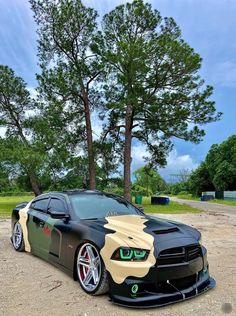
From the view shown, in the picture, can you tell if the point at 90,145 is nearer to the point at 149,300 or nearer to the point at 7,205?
the point at 7,205

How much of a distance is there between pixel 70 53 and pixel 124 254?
24403 millimetres

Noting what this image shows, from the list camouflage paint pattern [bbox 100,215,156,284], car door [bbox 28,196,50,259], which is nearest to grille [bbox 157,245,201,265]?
camouflage paint pattern [bbox 100,215,156,284]

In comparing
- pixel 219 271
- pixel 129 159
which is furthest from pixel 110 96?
pixel 219 271

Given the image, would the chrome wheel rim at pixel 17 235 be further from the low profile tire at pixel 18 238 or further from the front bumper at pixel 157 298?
the front bumper at pixel 157 298

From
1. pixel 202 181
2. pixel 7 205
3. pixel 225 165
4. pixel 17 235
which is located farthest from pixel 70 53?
pixel 202 181

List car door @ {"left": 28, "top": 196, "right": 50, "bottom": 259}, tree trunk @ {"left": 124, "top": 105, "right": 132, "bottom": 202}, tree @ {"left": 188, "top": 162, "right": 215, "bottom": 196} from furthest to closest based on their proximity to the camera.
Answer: tree @ {"left": 188, "top": 162, "right": 215, "bottom": 196}
tree trunk @ {"left": 124, "top": 105, "right": 132, "bottom": 202}
car door @ {"left": 28, "top": 196, "right": 50, "bottom": 259}


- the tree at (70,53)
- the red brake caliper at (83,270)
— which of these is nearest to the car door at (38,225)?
the red brake caliper at (83,270)

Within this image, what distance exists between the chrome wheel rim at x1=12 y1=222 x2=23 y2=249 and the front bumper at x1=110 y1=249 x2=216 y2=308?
3363 millimetres

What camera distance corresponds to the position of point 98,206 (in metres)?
5.42

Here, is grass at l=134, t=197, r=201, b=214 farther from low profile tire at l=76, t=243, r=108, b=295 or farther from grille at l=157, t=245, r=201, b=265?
grille at l=157, t=245, r=201, b=265

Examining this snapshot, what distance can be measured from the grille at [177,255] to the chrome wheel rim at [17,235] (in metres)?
3.69

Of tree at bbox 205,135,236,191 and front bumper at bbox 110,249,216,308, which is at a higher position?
tree at bbox 205,135,236,191

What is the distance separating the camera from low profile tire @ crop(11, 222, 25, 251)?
6.58 m

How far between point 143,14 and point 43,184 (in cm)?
1599
